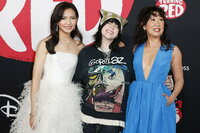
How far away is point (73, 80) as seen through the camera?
1938 millimetres

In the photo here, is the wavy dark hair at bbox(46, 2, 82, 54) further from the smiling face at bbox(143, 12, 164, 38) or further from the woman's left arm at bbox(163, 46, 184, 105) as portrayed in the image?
the woman's left arm at bbox(163, 46, 184, 105)

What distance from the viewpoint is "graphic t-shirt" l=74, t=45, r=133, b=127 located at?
175cm

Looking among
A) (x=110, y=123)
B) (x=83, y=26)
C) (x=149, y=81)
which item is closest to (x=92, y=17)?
(x=83, y=26)

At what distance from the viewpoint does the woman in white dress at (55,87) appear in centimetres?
177

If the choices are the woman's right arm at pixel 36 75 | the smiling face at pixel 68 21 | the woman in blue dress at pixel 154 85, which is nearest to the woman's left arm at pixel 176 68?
the woman in blue dress at pixel 154 85

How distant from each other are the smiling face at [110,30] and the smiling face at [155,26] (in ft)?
0.81

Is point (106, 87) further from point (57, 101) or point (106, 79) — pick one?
point (57, 101)

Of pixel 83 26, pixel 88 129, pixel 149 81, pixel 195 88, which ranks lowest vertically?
pixel 88 129

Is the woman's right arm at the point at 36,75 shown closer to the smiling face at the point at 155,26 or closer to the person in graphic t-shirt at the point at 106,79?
the person in graphic t-shirt at the point at 106,79

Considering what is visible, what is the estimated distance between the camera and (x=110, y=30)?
1814 mm

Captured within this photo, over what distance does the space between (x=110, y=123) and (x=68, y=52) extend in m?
0.61

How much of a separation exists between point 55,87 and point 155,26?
2.79ft

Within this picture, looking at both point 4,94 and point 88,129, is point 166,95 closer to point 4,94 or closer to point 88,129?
point 88,129

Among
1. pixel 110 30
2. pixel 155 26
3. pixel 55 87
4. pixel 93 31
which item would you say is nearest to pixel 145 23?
pixel 155 26
